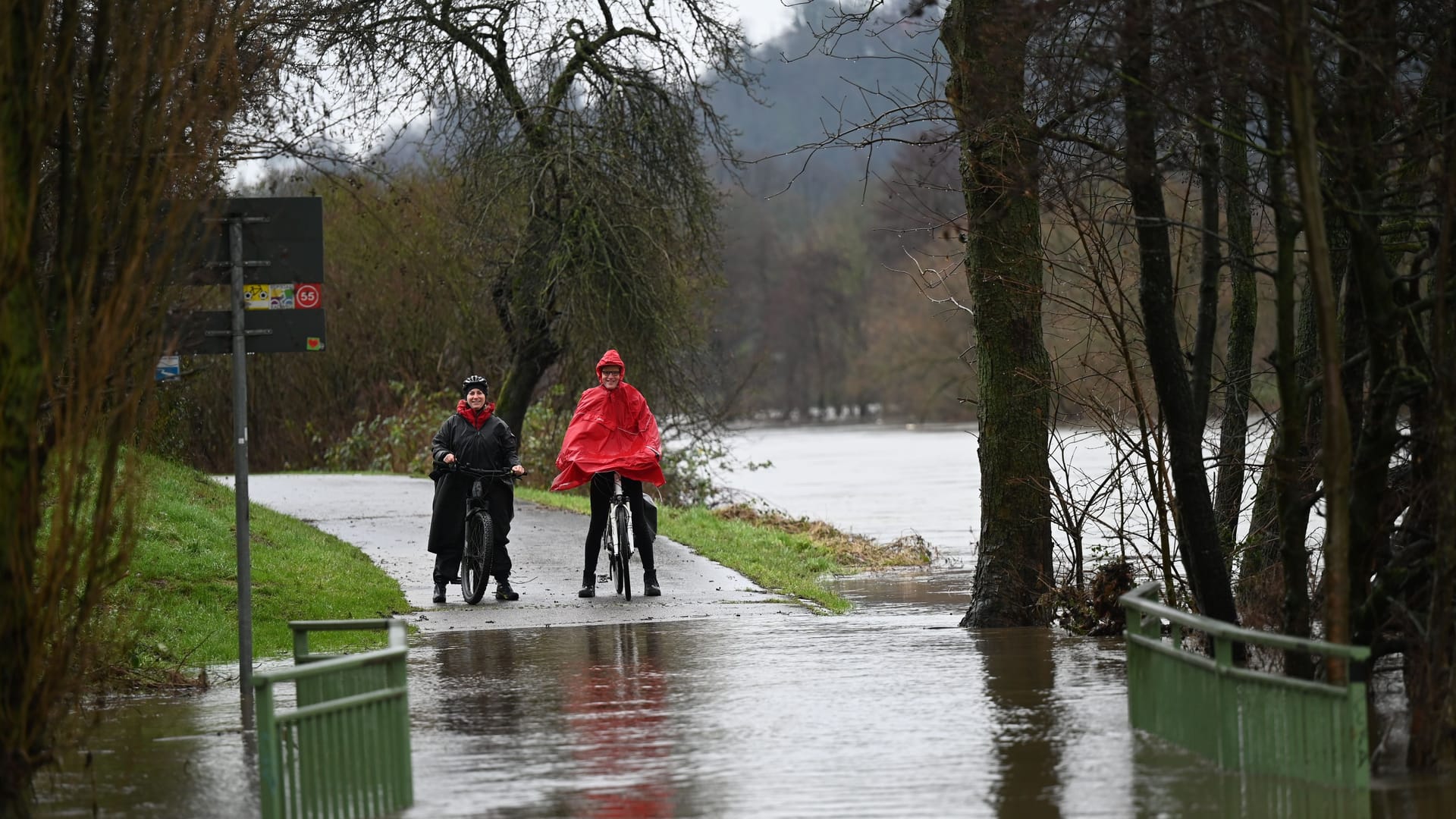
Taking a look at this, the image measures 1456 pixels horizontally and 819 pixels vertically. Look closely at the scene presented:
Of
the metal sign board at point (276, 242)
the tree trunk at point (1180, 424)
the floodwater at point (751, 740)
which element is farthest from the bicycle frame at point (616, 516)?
the tree trunk at point (1180, 424)

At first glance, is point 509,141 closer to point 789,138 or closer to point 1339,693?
point 1339,693

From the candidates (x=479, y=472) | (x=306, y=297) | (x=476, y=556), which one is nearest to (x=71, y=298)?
(x=306, y=297)

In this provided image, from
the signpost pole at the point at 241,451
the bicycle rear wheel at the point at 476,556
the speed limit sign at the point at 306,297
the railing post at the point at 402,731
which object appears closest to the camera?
the railing post at the point at 402,731

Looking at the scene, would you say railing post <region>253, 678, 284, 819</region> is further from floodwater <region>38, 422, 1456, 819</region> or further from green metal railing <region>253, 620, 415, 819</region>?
floodwater <region>38, 422, 1456, 819</region>

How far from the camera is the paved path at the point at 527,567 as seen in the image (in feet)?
45.1

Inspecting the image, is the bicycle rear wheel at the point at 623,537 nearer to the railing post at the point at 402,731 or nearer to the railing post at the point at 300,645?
the railing post at the point at 300,645

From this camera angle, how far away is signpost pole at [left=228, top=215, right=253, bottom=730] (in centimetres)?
936

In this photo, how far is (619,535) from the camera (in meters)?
14.5

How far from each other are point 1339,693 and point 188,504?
531 inches

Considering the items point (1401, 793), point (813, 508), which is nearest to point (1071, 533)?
point (1401, 793)

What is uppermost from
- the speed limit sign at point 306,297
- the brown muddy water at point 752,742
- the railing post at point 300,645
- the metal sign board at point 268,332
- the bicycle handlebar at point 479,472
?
the speed limit sign at point 306,297

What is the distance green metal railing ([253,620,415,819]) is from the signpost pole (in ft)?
7.21

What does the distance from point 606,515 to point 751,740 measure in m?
6.62

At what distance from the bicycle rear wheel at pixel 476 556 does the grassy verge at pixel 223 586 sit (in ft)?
1.73
